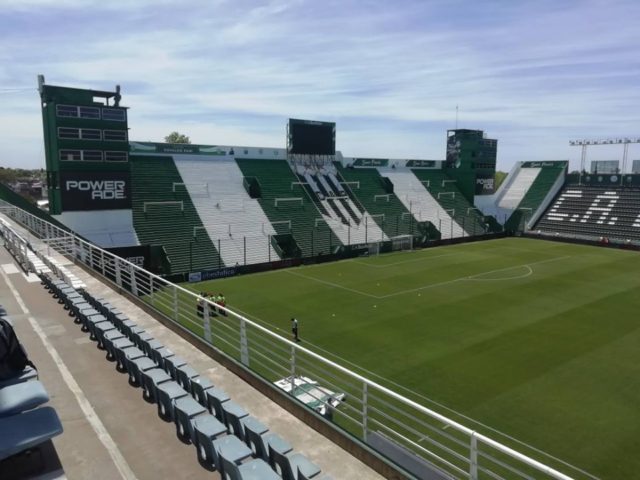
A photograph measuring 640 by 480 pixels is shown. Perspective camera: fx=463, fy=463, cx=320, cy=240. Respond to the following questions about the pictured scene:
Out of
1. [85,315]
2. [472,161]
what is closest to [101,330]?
[85,315]

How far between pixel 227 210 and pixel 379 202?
19832 mm

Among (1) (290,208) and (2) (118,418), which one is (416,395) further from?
(1) (290,208)

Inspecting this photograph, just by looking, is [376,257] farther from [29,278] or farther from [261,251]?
[29,278]

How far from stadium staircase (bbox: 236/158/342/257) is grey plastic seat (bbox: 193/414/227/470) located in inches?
1459

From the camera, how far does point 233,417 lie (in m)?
6.84

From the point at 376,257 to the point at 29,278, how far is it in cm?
3256

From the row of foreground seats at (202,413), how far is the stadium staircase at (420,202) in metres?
49.9

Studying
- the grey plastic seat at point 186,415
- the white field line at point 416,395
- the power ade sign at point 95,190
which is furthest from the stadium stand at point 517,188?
the grey plastic seat at point 186,415

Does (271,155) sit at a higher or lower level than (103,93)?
lower

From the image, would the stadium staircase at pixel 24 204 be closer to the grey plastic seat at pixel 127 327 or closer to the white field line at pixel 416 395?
the white field line at pixel 416 395

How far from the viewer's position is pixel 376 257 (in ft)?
148

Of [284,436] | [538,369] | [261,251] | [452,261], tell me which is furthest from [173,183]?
[284,436]

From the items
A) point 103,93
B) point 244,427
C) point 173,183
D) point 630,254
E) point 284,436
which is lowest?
point 630,254

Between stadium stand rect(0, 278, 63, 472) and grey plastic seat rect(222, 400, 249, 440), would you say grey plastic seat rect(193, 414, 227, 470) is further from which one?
stadium stand rect(0, 278, 63, 472)
